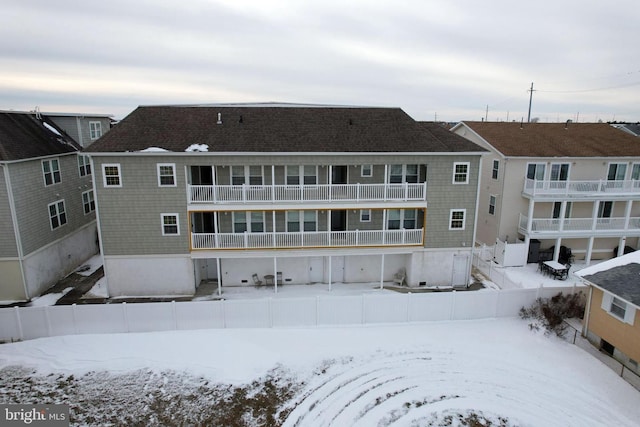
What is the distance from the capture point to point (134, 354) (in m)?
14.3

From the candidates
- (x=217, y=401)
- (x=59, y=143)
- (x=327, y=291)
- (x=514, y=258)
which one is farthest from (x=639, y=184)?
(x=59, y=143)

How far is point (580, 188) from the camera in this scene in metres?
23.3

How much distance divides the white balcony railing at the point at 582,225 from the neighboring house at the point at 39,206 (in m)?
26.3

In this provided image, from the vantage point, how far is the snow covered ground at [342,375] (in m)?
11.5

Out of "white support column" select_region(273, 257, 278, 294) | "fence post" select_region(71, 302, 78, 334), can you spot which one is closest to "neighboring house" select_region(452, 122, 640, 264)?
"white support column" select_region(273, 257, 278, 294)

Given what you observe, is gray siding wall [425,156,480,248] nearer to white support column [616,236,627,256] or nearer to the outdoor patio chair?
the outdoor patio chair

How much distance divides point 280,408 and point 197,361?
3921 mm

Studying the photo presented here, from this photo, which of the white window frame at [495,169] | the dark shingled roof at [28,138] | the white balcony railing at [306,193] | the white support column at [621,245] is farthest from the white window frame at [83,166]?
the white support column at [621,245]

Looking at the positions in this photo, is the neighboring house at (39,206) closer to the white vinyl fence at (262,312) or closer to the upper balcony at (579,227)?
the white vinyl fence at (262,312)

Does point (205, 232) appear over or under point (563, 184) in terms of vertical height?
under

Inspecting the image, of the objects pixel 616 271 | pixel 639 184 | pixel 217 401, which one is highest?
pixel 639 184

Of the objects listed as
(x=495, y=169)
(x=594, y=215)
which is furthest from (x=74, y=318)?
(x=594, y=215)

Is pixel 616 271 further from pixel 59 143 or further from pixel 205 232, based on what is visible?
pixel 59 143

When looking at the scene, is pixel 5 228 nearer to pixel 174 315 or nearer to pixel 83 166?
pixel 83 166
